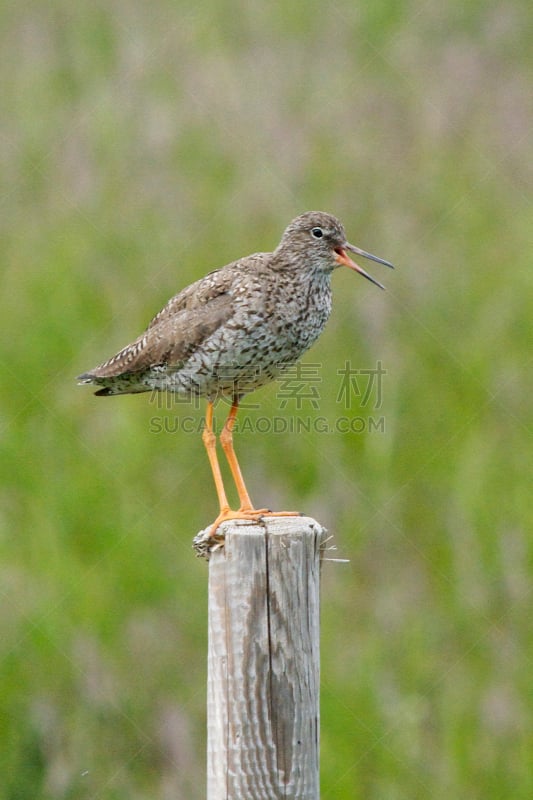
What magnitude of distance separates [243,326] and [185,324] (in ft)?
1.16

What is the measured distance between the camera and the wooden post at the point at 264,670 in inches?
152

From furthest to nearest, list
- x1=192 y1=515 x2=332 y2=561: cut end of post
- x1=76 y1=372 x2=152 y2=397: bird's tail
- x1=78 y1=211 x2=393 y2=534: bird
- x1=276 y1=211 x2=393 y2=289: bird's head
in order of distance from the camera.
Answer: x1=76 y1=372 x2=152 y2=397: bird's tail
x1=276 y1=211 x2=393 y2=289: bird's head
x1=78 y1=211 x2=393 y2=534: bird
x1=192 y1=515 x2=332 y2=561: cut end of post

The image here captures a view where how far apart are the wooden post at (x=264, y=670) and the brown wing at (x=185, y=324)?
5.99 feet

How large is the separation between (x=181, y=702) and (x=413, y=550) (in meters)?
1.83

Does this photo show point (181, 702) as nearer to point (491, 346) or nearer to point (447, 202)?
point (491, 346)

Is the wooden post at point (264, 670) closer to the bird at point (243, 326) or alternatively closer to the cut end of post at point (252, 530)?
the cut end of post at point (252, 530)

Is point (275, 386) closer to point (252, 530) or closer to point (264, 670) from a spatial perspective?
point (252, 530)

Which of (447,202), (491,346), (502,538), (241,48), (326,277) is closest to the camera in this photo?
(326,277)

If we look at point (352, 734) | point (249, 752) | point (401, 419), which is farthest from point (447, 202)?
point (249, 752)

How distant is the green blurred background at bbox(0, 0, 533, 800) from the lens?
640cm

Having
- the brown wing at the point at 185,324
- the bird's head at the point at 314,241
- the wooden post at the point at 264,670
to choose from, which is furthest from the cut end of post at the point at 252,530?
the bird's head at the point at 314,241

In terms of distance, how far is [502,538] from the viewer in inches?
280

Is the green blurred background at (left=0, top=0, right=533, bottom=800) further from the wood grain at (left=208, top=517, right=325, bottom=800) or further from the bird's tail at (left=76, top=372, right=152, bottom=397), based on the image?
the wood grain at (left=208, top=517, right=325, bottom=800)

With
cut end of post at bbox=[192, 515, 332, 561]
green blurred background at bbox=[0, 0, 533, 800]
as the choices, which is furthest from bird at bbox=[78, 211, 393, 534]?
green blurred background at bbox=[0, 0, 533, 800]
